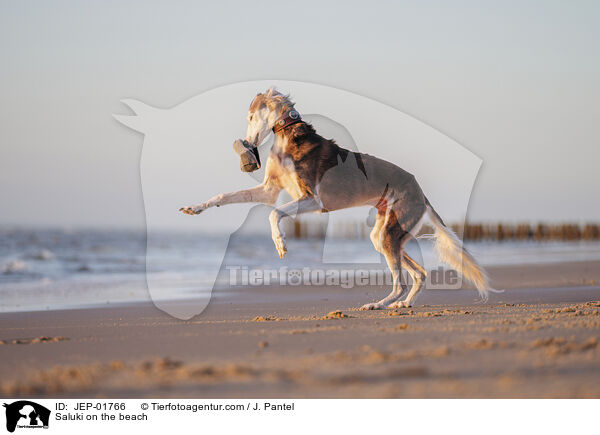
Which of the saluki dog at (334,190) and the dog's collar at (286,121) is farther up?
the dog's collar at (286,121)

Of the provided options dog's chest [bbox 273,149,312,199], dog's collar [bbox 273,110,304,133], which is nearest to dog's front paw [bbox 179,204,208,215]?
dog's chest [bbox 273,149,312,199]

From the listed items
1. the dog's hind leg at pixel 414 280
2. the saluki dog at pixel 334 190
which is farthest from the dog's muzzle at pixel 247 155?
the dog's hind leg at pixel 414 280

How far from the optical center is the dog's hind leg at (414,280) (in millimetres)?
7934

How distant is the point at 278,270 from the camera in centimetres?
1564

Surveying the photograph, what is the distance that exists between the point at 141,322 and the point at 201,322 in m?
0.70

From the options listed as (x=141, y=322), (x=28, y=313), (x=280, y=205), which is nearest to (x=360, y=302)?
(x=280, y=205)

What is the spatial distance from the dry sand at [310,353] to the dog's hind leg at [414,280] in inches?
6.6

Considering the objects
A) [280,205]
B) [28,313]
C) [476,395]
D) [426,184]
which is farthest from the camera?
[426,184]

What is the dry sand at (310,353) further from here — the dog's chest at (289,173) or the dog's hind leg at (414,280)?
the dog's chest at (289,173)

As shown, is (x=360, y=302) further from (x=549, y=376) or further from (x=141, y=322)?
(x=549, y=376)

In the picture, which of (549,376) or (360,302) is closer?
(549,376)

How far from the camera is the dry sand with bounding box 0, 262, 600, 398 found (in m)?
3.62
